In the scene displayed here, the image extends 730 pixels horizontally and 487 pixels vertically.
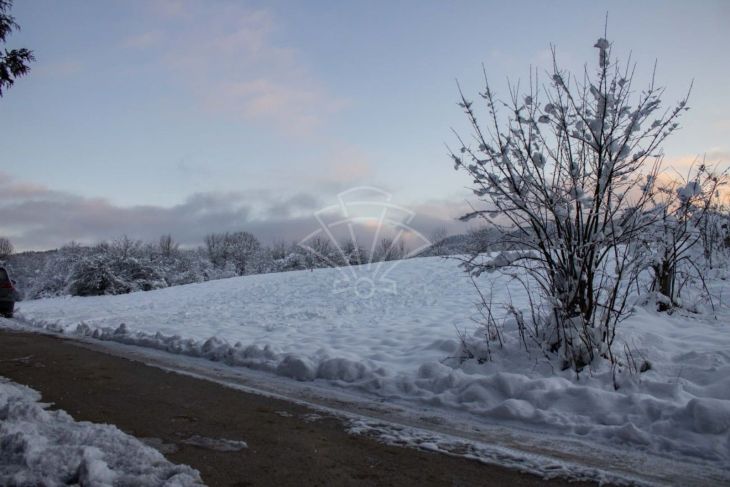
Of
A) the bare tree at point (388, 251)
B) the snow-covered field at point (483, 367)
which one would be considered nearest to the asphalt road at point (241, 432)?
the snow-covered field at point (483, 367)

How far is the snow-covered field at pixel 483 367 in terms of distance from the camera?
411 cm

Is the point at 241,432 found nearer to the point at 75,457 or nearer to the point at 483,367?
the point at 75,457

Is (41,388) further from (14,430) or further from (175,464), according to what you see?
(175,464)

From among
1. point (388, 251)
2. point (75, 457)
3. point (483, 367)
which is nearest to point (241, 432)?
point (75, 457)

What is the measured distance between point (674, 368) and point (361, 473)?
425cm

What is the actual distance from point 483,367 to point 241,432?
3.29 metres

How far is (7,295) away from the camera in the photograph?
1606cm

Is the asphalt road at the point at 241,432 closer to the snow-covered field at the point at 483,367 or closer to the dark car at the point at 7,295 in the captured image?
the snow-covered field at the point at 483,367

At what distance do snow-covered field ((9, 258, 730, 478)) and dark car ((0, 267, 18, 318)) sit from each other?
2334 millimetres

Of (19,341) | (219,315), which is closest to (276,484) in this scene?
(19,341)

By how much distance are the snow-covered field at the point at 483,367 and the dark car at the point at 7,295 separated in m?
2.33

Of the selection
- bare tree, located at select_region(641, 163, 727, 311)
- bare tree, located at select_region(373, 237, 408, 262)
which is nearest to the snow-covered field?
bare tree, located at select_region(641, 163, 727, 311)

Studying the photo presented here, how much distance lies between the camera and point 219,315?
49.2 feet

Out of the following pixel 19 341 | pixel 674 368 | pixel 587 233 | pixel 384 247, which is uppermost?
pixel 384 247
